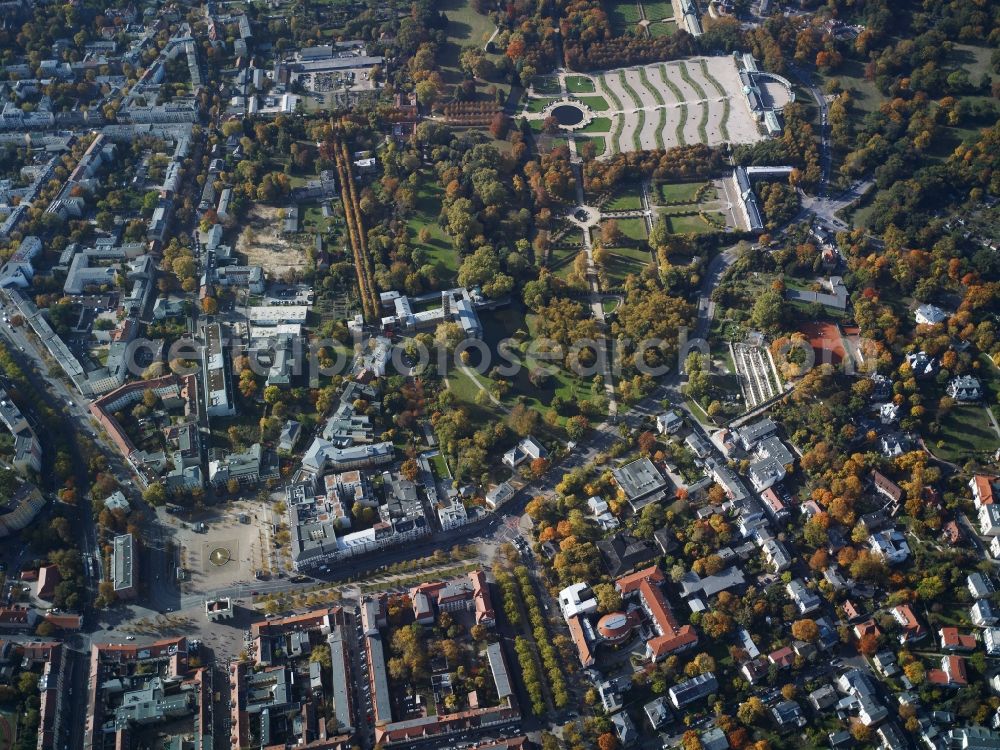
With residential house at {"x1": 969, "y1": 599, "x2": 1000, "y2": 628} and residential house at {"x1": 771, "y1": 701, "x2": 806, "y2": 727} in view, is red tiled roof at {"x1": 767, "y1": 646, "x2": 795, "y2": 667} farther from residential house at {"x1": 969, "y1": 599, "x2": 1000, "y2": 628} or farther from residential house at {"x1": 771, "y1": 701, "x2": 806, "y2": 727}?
residential house at {"x1": 969, "y1": 599, "x2": 1000, "y2": 628}

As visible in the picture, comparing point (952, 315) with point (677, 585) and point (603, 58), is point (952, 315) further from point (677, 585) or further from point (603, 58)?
point (603, 58)

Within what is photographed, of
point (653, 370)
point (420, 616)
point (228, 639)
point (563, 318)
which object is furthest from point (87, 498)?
point (653, 370)

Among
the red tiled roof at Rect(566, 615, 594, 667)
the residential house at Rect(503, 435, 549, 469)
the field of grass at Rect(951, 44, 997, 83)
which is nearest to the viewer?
the red tiled roof at Rect(566, 615, 594, 667)

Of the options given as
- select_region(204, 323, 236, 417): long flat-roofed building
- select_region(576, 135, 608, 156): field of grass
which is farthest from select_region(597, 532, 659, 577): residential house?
select_region(576, 135, 608, 156): field of grass

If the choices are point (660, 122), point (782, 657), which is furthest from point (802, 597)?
point (660, 122)

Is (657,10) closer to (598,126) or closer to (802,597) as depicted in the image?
(598,126)

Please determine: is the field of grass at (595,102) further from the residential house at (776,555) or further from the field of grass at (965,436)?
the residential house at (776,555)
